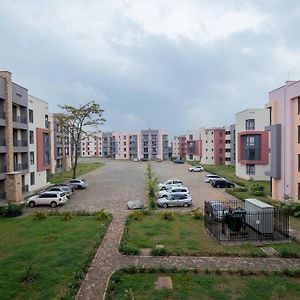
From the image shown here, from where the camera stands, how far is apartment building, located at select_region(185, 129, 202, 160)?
10251cm

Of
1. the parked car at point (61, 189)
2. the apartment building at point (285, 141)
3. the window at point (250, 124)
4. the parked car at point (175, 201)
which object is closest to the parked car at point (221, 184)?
the apartment building at point (285, 141)

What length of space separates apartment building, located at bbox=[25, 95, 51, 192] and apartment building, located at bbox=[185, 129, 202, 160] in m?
64.6

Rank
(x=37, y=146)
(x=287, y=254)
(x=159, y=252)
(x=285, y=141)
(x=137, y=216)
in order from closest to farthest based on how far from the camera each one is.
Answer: (x=287, y=254) < (x=159, y=252) < (x=137, y=216) < (x=285, y=141) < (x=37, y=146)

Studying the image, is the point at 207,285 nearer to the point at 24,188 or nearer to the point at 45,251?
the point at 45,251

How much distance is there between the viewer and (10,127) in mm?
31688

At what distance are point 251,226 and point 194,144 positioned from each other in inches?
3464

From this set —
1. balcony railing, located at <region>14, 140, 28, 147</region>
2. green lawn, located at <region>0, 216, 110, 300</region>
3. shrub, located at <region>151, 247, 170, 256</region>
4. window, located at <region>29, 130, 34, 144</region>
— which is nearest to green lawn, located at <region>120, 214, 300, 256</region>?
shrub, located at <region>151, 247, 170, 256</region>

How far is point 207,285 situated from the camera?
1243cm

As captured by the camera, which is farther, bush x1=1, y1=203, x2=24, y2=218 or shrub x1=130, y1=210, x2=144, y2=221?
bush x1=1, y1=203, x2=24, y2=218

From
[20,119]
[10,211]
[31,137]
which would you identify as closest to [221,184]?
[31,137]

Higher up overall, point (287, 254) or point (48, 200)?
point (48, 200)

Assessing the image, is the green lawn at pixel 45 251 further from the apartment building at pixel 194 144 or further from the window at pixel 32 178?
the apartment building at pixel 194 144

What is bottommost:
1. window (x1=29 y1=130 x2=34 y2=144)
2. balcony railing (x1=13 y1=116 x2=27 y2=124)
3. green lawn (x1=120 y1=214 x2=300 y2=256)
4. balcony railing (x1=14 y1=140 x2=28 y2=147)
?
green lawn (x1=120 y1=214 x2=300 y2=256)

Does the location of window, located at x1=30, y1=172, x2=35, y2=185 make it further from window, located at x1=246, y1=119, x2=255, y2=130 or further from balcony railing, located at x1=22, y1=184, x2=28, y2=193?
window, located at x1=246, y1=119, x2=255, y2=130
